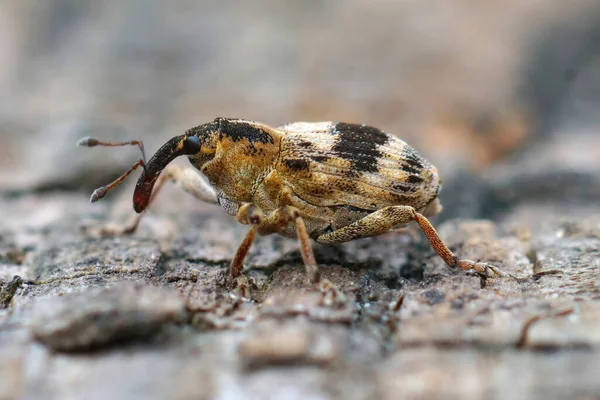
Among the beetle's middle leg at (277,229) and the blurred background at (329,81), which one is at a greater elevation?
the blurred background at (329,81)

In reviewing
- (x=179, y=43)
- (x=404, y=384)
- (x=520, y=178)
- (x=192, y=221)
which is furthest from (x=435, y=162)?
(x=179, y=43)

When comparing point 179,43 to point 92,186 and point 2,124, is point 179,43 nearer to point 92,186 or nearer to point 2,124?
point 2,124

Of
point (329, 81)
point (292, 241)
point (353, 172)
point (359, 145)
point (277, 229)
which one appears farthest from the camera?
point (329, 81)

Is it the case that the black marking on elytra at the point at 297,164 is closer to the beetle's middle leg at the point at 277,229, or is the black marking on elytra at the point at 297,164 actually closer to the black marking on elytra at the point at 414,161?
the beetle's middle leg at the point at 277,229

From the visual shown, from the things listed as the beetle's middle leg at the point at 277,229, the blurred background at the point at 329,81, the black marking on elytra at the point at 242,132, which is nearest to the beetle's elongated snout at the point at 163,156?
the black marking on elytra at the point at 242,132

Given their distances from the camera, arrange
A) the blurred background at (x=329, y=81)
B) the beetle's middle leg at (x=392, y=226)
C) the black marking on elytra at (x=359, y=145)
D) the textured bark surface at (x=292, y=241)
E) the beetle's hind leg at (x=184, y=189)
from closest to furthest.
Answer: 1. the textured bark surface at (x=292, y=241)
2. the beetle's middle leg at (x=392, y=226)
3. the black marking on elytra at (x=359, y=145)
4. the beetle's hind leg at (x=184, y=189)
5. the blurred background at (x=329, y=81)

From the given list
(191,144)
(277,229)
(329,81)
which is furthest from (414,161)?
(329,81)

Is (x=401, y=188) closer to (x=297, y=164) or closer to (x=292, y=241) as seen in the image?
(x=297, y=164)

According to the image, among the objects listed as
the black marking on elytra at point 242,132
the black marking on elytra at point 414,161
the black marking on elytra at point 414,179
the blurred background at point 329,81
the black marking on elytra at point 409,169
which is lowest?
the black marking on elytra at point 414,179
